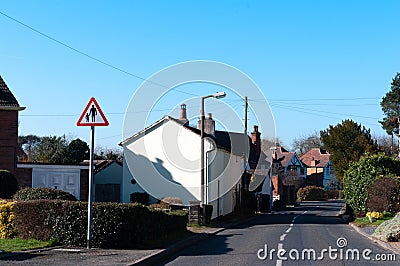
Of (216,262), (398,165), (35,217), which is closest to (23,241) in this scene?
(35,217)

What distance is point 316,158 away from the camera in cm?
10544

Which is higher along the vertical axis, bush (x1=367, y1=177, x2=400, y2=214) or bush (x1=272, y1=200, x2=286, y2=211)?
bush (x1=367, y1=177, x2=400, y2=214)

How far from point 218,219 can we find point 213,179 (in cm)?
248

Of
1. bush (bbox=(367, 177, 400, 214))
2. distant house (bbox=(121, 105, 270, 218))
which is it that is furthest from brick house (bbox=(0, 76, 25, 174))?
bush (bbox=(367, 177, 400, 214))

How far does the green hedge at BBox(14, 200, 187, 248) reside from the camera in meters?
15.5

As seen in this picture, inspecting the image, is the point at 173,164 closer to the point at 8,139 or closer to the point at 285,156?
the point at 8,139

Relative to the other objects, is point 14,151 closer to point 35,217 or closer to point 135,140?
point 135,140

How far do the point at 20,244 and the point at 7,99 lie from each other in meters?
19.2

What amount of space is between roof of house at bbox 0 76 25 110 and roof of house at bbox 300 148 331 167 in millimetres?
78099

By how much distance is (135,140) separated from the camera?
38750 mm

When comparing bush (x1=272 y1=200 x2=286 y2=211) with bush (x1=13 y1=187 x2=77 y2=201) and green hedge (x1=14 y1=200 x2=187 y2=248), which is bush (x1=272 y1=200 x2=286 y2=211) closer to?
bush (x1=13 y1=187 x2=77 y2=201)

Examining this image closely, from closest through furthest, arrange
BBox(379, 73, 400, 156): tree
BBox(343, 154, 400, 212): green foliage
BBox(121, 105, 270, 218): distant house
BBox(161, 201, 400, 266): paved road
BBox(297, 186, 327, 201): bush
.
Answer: BBox(161, 201, 400, 266): paved road
BBox(343, 154, 400, 212): green foliage
BBox(121, 105, 270, 218): distant house
BBox(379, 73, 400, 156): tree
BBox(297, 186, 327, 201): bush

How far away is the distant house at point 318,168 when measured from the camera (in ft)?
342
